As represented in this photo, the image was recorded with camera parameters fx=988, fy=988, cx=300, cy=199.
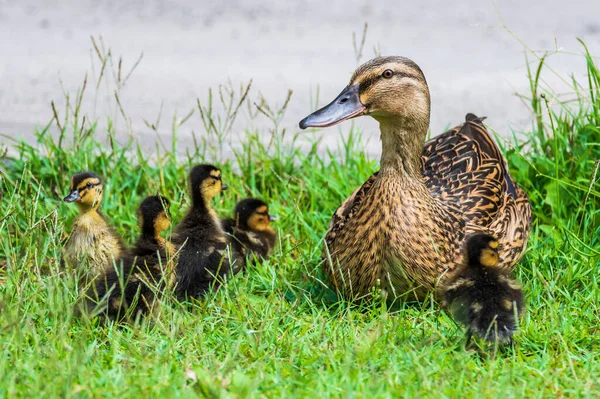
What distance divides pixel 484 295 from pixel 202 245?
1436 mm

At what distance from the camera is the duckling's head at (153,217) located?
4285 millimetres

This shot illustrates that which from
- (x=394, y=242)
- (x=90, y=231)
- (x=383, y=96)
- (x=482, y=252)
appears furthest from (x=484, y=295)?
(x=90, y=231)

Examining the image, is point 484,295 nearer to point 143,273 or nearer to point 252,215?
point 143,273

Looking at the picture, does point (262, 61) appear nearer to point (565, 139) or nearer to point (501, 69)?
point (501, 69)

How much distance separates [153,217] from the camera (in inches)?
169

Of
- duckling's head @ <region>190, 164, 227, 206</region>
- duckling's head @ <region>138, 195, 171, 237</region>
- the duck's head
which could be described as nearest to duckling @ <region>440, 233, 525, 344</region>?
the duck's head

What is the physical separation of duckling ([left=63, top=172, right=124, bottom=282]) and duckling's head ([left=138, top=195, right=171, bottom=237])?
27 cm

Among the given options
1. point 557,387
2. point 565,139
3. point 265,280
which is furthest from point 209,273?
point 565,139

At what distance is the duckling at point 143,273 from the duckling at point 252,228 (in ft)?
2.26

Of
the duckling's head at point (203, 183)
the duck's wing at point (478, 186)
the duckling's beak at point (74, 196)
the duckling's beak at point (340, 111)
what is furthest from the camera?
the duckling's head at point (203, 183)

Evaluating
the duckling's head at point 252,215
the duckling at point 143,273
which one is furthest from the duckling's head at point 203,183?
the duckling at point 143,273

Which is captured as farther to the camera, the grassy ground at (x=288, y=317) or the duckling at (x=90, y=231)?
the duckling at (x=90, y=231)

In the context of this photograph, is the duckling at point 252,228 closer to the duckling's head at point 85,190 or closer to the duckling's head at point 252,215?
the duckling's head at point 252,215

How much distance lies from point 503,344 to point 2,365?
6.03ft
